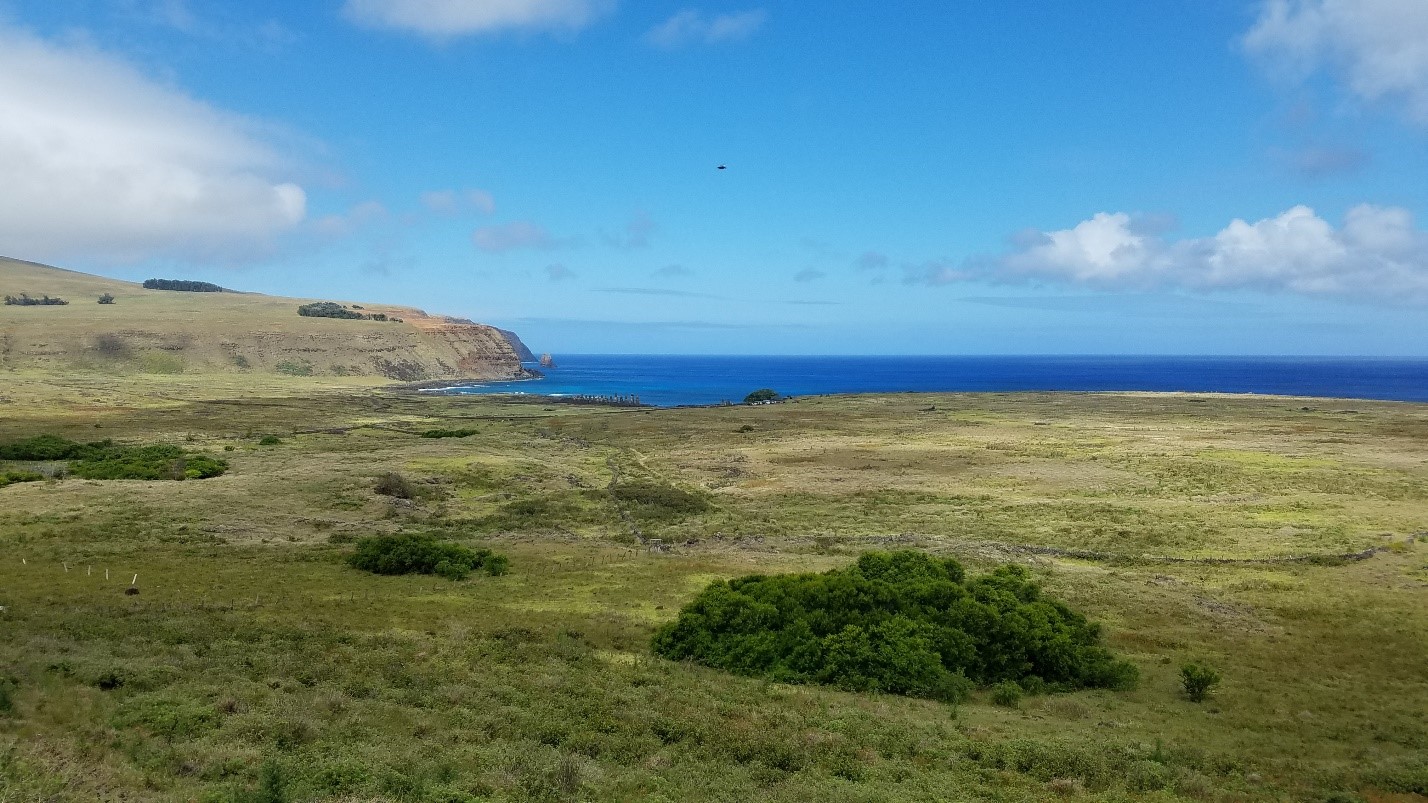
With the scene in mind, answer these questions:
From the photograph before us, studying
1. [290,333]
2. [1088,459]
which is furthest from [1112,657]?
[290,333]

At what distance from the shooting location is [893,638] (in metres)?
19.9

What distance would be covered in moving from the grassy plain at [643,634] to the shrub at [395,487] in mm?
1122

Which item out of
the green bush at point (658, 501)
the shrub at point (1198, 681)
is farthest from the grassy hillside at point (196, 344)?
the shrub at point (1198, 681)

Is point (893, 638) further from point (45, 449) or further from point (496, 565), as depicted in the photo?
point (45, 449)

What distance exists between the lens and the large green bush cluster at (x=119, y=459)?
46.2 meters

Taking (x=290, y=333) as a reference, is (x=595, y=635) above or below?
below

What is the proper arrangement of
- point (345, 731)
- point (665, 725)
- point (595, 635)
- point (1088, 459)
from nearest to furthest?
point (345, 731) < point (665, 725) < point (595, 635) < point (1088, 459)

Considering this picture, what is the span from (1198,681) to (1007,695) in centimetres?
446

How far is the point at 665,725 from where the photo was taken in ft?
49.9

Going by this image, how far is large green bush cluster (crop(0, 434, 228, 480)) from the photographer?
4619 cm

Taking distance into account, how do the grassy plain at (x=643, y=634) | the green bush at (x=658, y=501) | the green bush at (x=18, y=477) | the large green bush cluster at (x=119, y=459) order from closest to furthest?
the grassy plain at (x=643, y=634), the green bush at (x=18, y=477), the green bush at (x=658, y=501), the large green bush cluster at (x=119, y=459)

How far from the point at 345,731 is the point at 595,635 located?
8.97 meters

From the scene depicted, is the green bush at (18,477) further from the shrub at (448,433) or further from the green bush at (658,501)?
the shrub at (448,433)

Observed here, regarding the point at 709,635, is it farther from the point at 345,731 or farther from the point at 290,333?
the point at 290,333
